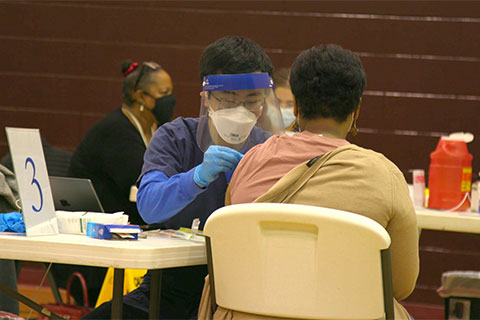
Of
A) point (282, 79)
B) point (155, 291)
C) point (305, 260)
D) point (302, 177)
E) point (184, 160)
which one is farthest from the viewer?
point (282, 79)

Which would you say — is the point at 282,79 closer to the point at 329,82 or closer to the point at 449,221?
the point at 449,221

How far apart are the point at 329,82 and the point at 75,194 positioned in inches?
49.5

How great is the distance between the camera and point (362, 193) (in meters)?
1.52

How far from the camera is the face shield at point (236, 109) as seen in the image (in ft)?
6.47

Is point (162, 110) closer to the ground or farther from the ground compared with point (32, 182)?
closer to the ground

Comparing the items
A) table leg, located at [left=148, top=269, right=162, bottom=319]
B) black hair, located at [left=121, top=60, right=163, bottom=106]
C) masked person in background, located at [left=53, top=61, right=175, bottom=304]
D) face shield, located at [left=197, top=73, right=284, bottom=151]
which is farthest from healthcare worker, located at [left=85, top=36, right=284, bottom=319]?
black hair, located at [left=121, top=60, right=163, bottom=106]

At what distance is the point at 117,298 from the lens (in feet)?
5.41

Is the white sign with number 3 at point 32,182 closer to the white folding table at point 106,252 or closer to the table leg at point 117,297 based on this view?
the white folding table at point 106,252

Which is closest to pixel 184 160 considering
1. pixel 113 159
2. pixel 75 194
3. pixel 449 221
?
pixel 75 194

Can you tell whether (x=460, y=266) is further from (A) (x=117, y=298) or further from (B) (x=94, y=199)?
(A) (x=117, y=298)

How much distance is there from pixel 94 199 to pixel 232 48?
2.87ft

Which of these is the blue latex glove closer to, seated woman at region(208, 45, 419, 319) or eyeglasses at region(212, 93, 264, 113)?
seated woman at region(208, 45, 419, 319)

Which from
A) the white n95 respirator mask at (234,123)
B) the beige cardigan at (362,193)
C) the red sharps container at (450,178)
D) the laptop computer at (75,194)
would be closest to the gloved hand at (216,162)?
the white n95 respirator mask at (234,123)

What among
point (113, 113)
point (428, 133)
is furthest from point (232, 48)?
point (428, 133)
